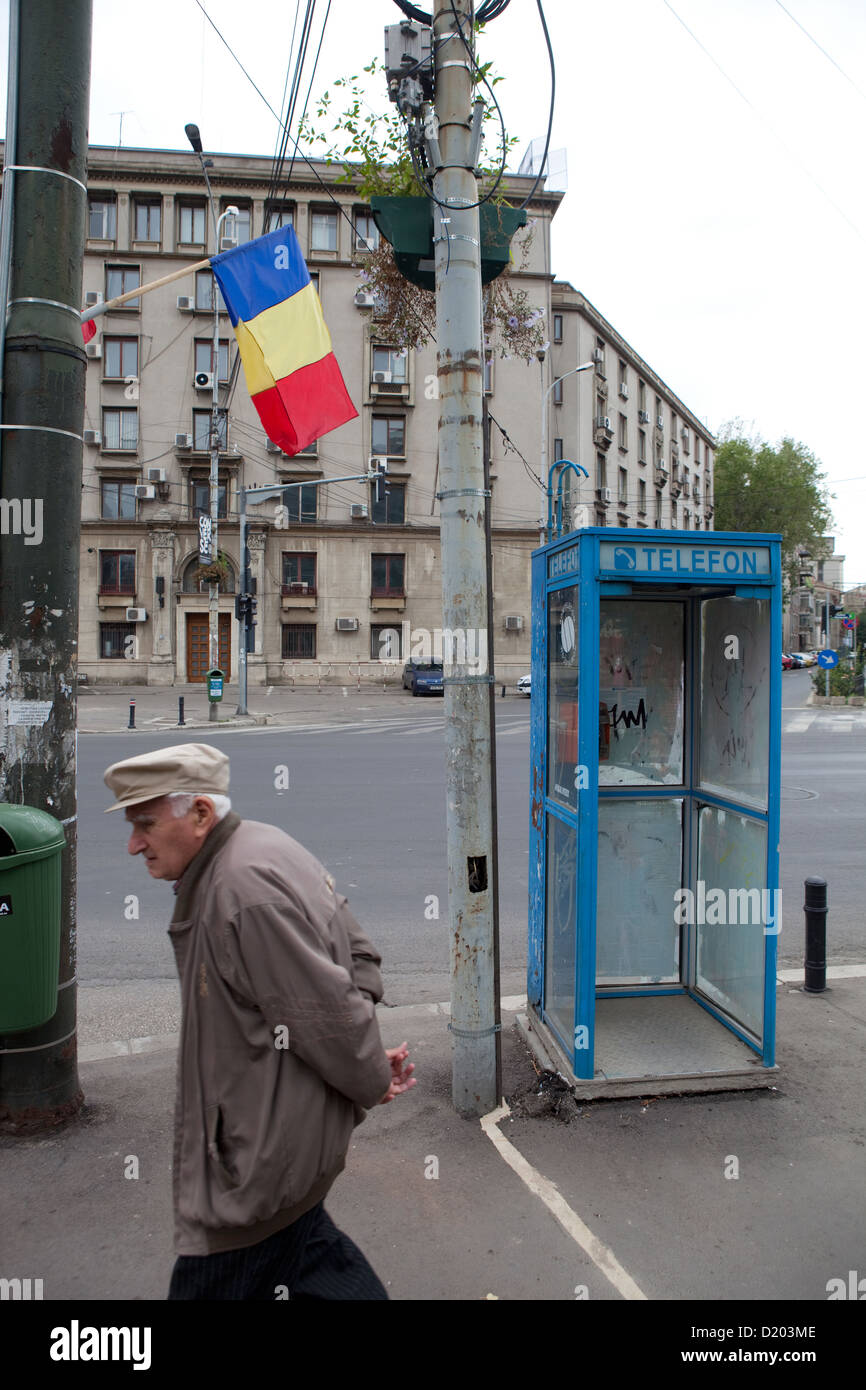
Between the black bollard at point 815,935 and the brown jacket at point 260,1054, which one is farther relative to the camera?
the black bollard at point 815,935

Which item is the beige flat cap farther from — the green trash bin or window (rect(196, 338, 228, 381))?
window (rect(196, 338, 228, 381))

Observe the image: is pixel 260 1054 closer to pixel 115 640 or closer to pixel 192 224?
pixel 115 640

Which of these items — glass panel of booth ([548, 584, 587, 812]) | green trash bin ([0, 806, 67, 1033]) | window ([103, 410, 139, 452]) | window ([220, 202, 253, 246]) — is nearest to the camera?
green trash bin ([0, 806, 67, 1033])

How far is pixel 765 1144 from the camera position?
12.0ft

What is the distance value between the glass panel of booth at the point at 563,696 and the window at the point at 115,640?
3689 cm

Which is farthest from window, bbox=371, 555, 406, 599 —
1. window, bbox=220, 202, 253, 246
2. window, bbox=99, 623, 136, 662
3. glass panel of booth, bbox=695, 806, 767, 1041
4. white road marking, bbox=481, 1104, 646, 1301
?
white road marking, bbox=481, 1104, 646, 1301

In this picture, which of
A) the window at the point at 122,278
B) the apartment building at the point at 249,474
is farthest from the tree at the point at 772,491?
the window at the point at 122,278

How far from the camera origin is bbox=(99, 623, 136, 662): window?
39031mm

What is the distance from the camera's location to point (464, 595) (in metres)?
3.82

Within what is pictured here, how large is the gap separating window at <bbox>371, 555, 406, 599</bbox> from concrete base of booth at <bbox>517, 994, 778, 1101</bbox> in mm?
36364

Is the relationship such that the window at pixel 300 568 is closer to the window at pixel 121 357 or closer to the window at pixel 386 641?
the window at pixel 386 641

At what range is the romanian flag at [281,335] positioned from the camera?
5.71 meters

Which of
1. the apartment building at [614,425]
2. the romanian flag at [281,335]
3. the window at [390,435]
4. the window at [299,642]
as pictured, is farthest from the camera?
the apartment building at [614,425]
